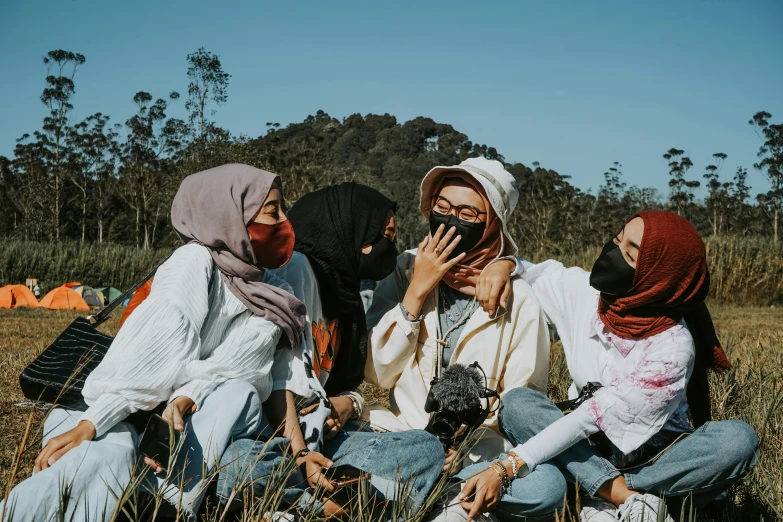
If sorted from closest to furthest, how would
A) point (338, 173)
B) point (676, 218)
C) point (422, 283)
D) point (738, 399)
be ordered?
1. point (676, 218)
2. point (422, 283)
3. point (738, 399)
4. point (338, 173)

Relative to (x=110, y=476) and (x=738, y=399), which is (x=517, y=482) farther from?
(x=738, y=399)

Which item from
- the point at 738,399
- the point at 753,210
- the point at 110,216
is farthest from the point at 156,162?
the point at 738,399

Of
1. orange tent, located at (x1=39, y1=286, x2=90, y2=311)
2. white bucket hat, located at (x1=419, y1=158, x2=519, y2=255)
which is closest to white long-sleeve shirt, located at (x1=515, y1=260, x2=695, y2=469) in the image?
white bucket hat, located at (x1=419, y1=158, x2=519, y2=255)

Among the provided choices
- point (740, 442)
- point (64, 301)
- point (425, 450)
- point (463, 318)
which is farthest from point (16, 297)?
point (740, 442)

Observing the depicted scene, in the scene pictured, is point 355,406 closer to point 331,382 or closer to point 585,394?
point 331,382

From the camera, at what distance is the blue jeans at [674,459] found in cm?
295

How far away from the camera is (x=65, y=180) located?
37.7m

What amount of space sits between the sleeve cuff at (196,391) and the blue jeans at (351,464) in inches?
7.8

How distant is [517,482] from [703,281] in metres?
1.11

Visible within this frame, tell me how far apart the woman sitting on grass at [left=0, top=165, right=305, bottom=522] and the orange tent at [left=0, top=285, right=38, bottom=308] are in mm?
13138

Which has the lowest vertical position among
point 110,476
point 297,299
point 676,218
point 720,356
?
point 110,476

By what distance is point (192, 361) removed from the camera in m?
2.61

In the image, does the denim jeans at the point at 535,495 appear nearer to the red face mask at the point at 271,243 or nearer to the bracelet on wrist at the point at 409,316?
the bracelet on wrist at the point at 409,316

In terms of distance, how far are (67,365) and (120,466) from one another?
23.7 inches
